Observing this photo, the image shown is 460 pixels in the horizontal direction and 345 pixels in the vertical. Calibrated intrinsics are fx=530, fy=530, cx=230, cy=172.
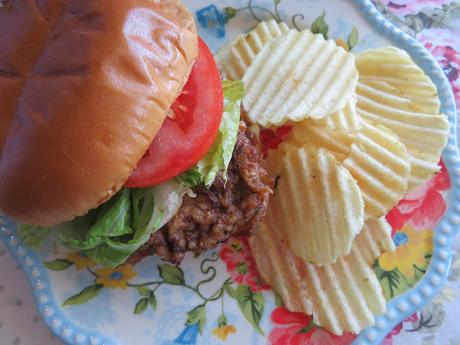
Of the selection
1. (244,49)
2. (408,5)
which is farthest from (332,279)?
(408,5)

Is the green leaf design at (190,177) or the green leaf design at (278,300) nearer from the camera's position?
the green leaf design at (190,177)

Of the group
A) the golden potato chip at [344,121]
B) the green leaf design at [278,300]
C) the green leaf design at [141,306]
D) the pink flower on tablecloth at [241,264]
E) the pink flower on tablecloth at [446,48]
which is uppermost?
the golden potato chip at [344,121]

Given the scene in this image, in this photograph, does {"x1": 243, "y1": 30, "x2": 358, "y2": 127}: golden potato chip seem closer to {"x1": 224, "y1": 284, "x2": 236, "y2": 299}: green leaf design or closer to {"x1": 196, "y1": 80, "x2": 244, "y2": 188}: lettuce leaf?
{"x1": 196, "y1": 80, "x2": 244, "y2": 188}: lettuce leaf

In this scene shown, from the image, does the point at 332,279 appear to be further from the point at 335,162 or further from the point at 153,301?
the point at 153,301

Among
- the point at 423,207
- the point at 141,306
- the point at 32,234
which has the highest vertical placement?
the point at 423,207

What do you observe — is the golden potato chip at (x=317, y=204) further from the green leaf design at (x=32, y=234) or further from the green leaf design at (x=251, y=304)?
the green leaf design at (x=32, y=234)

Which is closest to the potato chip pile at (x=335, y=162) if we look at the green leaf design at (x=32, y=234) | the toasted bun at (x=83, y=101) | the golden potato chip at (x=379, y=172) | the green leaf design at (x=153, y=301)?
the golden potato chip at (x=379, y=172)

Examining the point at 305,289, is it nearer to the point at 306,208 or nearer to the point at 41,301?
Result: the point at 306,208

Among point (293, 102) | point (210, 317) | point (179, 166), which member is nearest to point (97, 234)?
point (179, 166)
